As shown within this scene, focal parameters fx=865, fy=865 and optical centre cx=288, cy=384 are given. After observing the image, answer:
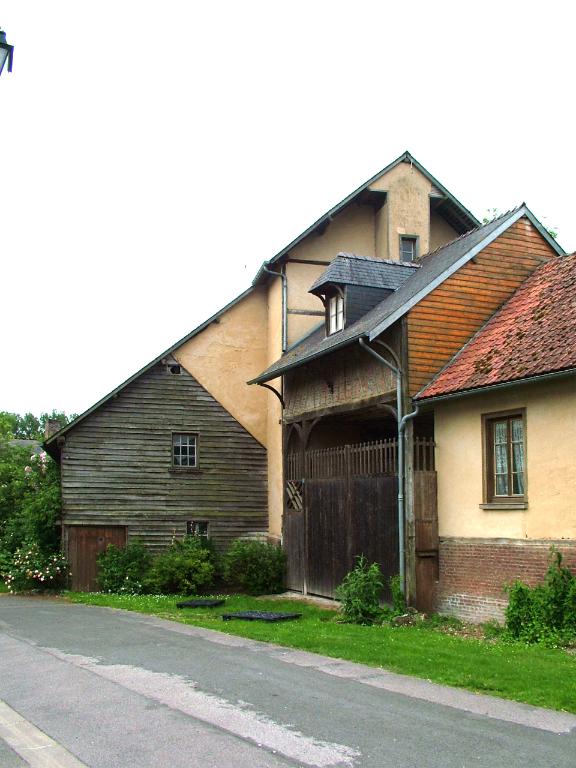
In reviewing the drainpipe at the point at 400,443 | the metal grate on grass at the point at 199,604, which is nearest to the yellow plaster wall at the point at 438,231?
the drainpipe at the point at 400,443

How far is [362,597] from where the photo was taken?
1529cm

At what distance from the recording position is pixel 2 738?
293 inches

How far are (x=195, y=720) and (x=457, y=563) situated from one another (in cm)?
875

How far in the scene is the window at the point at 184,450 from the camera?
24.2 metres

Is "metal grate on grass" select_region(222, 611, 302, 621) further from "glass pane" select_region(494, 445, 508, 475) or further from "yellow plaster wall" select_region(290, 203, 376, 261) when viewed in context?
"yellow plaster wall" select_region(290, 203, 376, 261)

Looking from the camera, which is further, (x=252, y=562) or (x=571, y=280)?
(x=252, y=562)

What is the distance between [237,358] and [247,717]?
17.5 meters

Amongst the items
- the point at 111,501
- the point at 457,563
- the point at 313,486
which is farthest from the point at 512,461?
the point at 111,501

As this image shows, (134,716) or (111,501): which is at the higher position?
(111,501)

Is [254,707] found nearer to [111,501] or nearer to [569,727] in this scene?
[569,727]

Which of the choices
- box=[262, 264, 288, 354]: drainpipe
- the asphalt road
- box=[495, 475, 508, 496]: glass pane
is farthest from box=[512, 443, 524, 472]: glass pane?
box=[262, 264, 288, 354]: drainpipe

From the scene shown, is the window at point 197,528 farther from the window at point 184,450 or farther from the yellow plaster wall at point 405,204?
the yellow plaster wall at point 405,204

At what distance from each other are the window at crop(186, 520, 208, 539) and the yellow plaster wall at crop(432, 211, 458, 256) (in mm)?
10226

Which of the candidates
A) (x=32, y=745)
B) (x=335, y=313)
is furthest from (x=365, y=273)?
(x=32, y=745)
